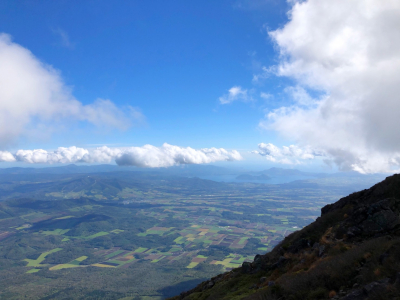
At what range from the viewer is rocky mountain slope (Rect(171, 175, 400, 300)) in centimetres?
1349

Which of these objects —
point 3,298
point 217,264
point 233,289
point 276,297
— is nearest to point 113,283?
point 3,298

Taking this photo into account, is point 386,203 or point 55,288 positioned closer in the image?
point 386,203

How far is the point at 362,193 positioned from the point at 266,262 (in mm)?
18098

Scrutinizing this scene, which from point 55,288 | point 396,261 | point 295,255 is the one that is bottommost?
point 55,288

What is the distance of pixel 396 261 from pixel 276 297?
8.32 m

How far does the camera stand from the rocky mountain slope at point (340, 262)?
44.3 ft

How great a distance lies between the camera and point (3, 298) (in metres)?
148

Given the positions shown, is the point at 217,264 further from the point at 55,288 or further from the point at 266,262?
the point at 266,262

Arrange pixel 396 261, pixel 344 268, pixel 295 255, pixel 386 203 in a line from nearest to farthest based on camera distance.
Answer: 1. pixel 396 261
2. pixel 344 268
3. pixel 386 203
4. pixel 295 255

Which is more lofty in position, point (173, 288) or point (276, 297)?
point (276, 297)

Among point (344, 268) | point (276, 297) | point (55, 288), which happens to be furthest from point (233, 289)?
point (55, 288)

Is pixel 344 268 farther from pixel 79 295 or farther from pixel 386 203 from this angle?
pixel 79 295

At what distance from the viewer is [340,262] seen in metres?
16.7

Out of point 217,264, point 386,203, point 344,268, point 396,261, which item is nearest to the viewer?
point 396,261
